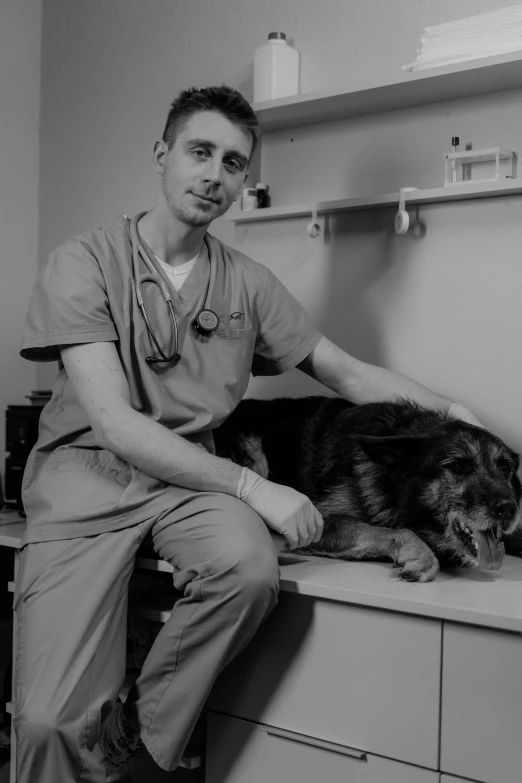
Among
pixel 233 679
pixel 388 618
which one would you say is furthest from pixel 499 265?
pixel 233 679

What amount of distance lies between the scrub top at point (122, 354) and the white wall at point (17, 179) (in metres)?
1.14

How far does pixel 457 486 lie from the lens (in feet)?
5.56

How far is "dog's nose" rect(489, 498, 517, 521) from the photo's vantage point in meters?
1.60

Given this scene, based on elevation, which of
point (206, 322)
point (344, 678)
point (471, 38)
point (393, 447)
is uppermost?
point (471, 38)

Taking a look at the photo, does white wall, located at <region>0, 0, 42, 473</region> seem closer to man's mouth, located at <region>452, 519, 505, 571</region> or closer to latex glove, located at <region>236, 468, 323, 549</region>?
latex glove, located at <region>236, 468, 323, 549</region>

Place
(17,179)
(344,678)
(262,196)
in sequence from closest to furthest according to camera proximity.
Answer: (344,678)
(262,196)
(17,179)

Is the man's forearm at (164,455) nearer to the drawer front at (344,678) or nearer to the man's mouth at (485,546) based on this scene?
the drawer front at (344,678)

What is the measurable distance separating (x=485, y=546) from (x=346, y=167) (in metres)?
1.19

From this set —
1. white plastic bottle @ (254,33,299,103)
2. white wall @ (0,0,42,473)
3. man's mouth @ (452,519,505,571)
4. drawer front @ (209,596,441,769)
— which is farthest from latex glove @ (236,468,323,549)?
white wall @ (0,0,42,473)

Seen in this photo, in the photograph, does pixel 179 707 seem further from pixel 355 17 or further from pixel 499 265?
pixel 355 17

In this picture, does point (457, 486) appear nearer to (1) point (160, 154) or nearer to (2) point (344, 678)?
(2) point (344, 678)

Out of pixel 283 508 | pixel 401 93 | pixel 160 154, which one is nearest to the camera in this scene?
pixel 283 508

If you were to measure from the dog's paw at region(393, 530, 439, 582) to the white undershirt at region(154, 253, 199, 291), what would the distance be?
748mm

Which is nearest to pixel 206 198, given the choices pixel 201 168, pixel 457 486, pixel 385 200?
pixel 201 168
